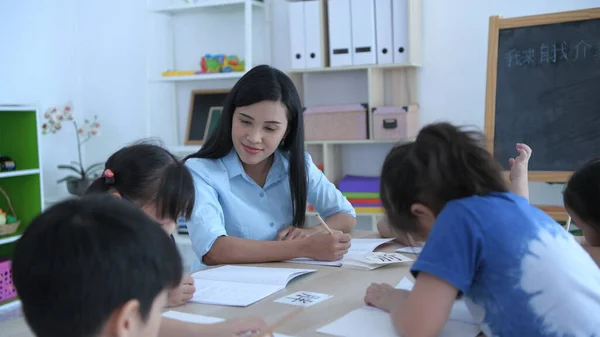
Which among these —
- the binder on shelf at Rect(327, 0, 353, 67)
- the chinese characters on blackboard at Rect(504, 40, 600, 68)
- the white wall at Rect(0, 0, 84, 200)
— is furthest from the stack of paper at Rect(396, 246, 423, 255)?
the white wall at Rect(0, 0, 84, 200)

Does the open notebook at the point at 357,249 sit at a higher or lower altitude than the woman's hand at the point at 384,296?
lower

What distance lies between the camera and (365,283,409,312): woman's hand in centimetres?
115

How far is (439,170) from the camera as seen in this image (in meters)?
1.04

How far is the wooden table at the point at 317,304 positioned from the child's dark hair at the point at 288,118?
0.39 m

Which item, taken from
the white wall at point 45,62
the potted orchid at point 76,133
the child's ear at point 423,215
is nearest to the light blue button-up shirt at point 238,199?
the child's ear at point 423,215

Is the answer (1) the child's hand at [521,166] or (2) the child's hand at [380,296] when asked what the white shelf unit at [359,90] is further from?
(2) the child's hand at [380,296]

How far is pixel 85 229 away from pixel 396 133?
2707 mm

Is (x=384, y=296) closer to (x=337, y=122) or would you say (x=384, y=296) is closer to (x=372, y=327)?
(x=372, y=327)

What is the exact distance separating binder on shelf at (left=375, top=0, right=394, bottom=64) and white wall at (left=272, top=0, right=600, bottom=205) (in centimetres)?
31

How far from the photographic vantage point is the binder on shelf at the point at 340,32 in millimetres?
3320

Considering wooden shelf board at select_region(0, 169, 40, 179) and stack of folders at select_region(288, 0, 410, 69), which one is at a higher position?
stack of folders at select_region(288, 0, 410, 69)

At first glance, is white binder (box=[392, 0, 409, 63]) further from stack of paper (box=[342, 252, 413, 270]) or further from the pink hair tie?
the pink hair tie

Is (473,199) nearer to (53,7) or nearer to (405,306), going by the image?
(405,306)

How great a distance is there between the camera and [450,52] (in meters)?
3.44
